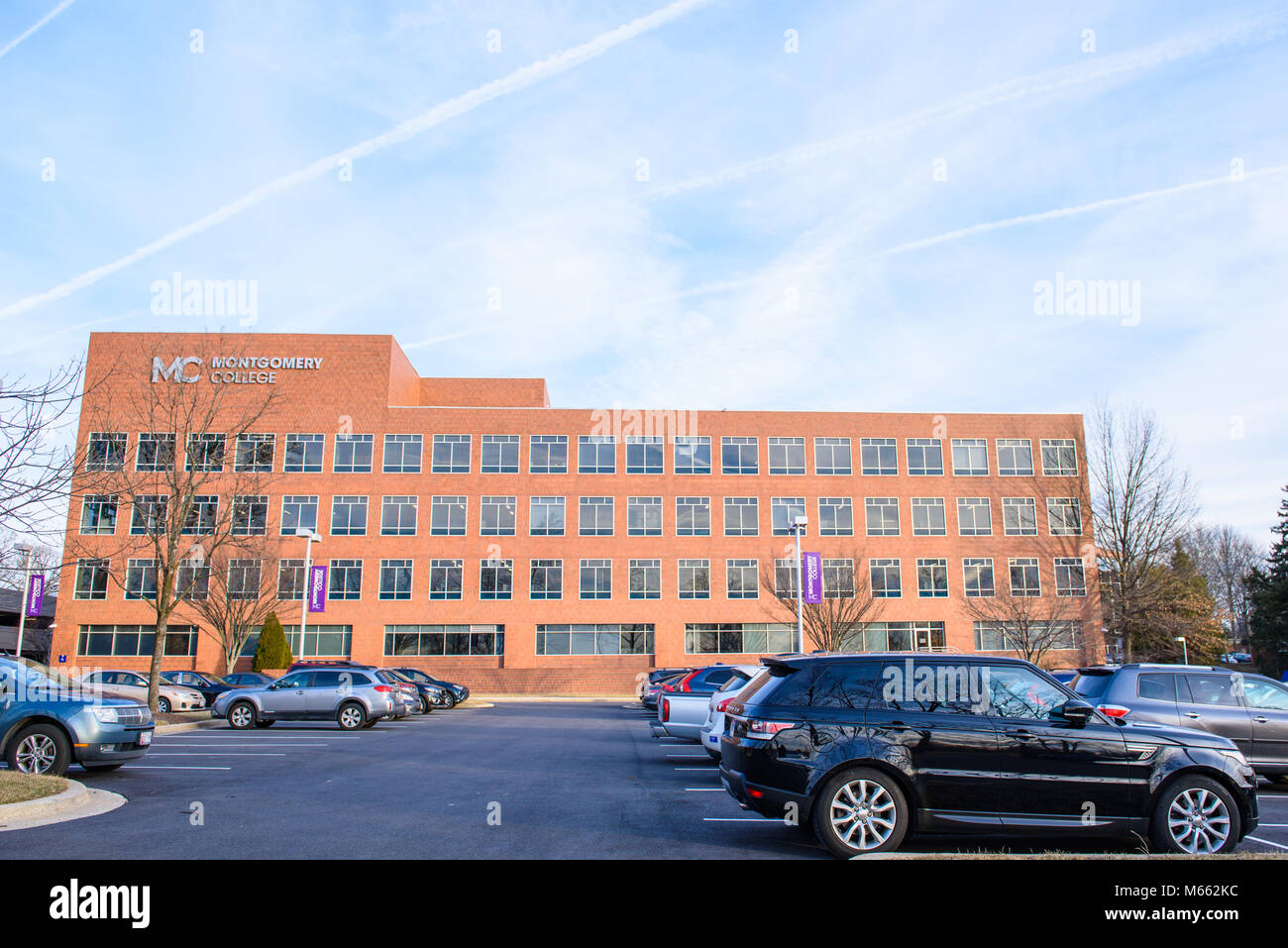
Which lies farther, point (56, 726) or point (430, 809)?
point (56, 726)

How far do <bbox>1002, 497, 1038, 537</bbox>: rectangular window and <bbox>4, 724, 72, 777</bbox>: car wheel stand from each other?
48389mm

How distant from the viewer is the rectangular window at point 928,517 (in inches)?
1997

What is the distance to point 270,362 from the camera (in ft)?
164

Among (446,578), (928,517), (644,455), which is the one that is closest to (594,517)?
(644,455)

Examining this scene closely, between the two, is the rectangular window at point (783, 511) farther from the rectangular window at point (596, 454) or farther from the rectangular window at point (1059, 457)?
the rectangular window at point (1059, 457)

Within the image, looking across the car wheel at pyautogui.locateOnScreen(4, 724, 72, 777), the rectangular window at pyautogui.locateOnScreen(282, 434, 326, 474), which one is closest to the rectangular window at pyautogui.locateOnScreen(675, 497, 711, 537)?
the rectangular window at pyautogui.locateOnScreen(282, 434, 326, 474)

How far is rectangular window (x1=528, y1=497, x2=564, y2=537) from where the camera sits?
163 ft

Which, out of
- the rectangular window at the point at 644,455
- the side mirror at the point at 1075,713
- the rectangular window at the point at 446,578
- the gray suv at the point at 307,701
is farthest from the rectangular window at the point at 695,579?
the side mirror at the point at 1075,713

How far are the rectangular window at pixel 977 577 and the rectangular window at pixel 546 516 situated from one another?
23.2 m

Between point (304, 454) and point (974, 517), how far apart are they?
1513 inches

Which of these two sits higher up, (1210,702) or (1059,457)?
(1059,457)

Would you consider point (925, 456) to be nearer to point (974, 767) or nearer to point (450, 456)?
point (450, 456)

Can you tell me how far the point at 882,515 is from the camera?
5072 cm
